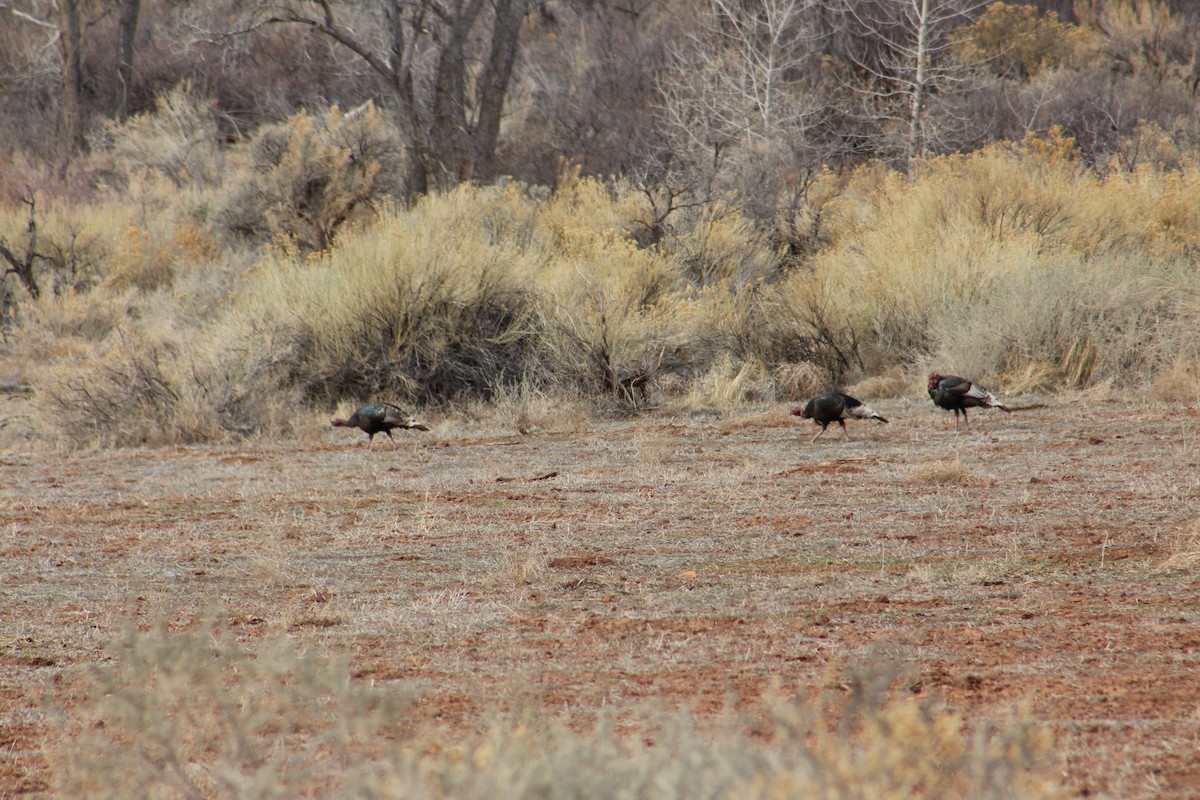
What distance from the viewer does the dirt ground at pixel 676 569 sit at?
14.8 feet

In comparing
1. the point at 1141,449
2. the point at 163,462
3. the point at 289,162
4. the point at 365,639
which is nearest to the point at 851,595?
the point at 365,639

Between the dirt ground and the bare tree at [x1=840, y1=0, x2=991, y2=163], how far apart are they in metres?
15.8

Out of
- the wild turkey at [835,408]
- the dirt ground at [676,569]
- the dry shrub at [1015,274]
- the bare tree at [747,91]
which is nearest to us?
the dirt ground at [676,569]

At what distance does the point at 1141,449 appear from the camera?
384 inches

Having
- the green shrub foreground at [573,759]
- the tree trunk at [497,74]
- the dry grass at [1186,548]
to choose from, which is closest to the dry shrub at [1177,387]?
the dry grass at [1186,548]

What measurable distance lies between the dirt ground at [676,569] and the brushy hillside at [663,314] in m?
2.01

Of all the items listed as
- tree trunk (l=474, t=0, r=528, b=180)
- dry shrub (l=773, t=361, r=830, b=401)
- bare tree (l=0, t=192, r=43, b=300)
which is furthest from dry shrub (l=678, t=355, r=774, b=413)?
tree trunk (l=474, t=0, r=528, b=180)

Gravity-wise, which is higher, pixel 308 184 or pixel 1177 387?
pixel 308 184

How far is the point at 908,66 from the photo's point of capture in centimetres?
2802

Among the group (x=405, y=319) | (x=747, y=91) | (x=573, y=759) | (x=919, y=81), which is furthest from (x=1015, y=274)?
(x=747, y=91)

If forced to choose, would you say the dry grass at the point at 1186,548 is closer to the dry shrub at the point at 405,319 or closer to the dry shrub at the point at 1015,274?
the dry shrub at the point at 1015,274

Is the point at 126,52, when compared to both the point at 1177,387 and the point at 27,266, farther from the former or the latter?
the point at 1177,387

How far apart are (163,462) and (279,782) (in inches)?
344

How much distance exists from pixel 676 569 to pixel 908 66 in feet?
78.3
